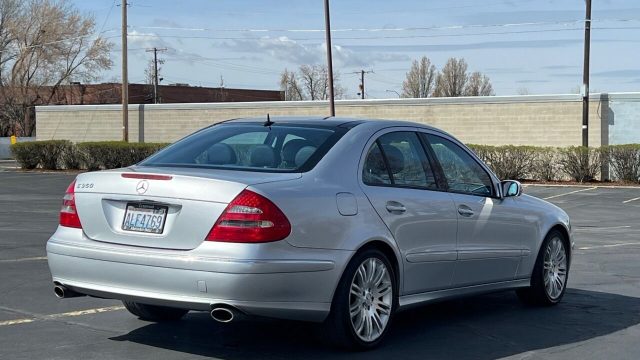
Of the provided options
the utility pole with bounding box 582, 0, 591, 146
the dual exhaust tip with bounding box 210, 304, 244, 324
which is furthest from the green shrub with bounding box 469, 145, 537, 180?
the dual exhaust tip with bounding box 210, 304, 244, 324

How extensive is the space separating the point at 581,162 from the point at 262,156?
2754 cm

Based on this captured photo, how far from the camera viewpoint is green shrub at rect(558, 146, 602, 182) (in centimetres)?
3194

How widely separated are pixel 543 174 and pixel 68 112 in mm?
27173

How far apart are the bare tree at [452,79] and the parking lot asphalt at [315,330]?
8213 cm

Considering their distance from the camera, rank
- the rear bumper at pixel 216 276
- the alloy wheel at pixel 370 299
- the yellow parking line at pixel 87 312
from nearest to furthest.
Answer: the rear bumper at pixel 216 276, the alloy wheel at pixel 370 299, the yellow parking line at pixel 87 312

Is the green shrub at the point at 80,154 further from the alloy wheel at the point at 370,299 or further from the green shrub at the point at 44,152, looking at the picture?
the alloy wheel at the point at 370,299

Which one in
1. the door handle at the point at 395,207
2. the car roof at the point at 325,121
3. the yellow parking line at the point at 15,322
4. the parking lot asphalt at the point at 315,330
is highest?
the car roof at the point at 325,121

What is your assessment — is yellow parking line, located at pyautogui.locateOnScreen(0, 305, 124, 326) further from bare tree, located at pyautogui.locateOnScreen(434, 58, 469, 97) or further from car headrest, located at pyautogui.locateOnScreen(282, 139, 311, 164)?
bare tree, located at pyautogui.locateOnScreen(434, 58, 469, 97)

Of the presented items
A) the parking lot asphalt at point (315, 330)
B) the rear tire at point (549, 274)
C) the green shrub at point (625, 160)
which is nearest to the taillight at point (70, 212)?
the parking lot asphalt at point (315, 330)

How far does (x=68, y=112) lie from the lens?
48656mm

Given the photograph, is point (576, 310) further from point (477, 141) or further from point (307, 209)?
point (477, 141)

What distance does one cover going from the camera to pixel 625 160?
31344 mm

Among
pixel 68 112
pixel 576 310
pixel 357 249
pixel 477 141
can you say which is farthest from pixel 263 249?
pixel 68 112

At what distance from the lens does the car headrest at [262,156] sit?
6.27 meters
